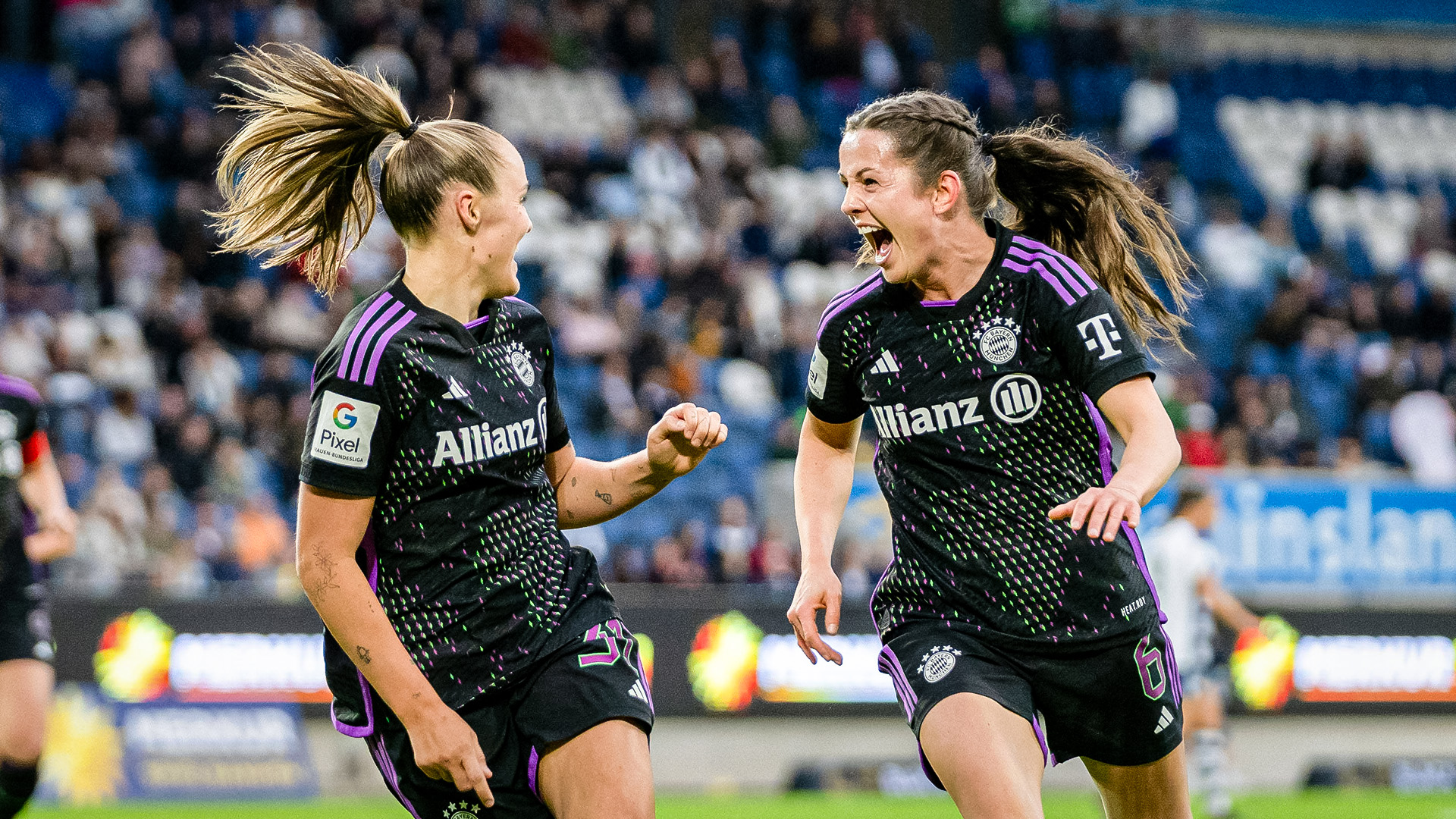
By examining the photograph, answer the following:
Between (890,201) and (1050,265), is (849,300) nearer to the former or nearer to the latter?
(890,201)

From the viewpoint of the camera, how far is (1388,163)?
22.9 m

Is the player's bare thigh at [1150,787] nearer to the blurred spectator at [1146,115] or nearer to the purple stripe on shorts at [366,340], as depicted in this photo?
the purple stripe on shorts at [366,340]

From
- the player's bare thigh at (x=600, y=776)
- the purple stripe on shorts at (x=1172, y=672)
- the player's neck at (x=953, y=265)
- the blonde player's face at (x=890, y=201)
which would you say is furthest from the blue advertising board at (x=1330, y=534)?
the player's bare thigh at (x=600, y=776)

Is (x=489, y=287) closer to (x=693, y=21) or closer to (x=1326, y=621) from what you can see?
(x=1326, y=621)

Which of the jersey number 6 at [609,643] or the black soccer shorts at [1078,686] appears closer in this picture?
the jersey number 6 at [609,643]

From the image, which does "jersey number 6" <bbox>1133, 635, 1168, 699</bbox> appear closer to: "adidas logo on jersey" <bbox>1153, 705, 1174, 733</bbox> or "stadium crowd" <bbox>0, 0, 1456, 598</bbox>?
"adidas logo on jersey" <bbox>1153, 705, 1174, 733</bbox>

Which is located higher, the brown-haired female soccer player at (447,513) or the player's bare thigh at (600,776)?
the brown-haired female soccer player at (447,513)

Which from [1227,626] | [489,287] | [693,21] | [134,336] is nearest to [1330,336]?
[1227,626]

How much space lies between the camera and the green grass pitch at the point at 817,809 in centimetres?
1003

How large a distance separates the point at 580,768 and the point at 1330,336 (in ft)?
54.0

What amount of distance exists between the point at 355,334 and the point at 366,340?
35 mm

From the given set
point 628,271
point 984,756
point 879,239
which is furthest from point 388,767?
point 628,271

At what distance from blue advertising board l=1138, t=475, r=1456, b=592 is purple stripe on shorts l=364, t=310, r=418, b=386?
1065 cm

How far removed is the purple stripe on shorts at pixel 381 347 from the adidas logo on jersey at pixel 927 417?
1335 millimetres
